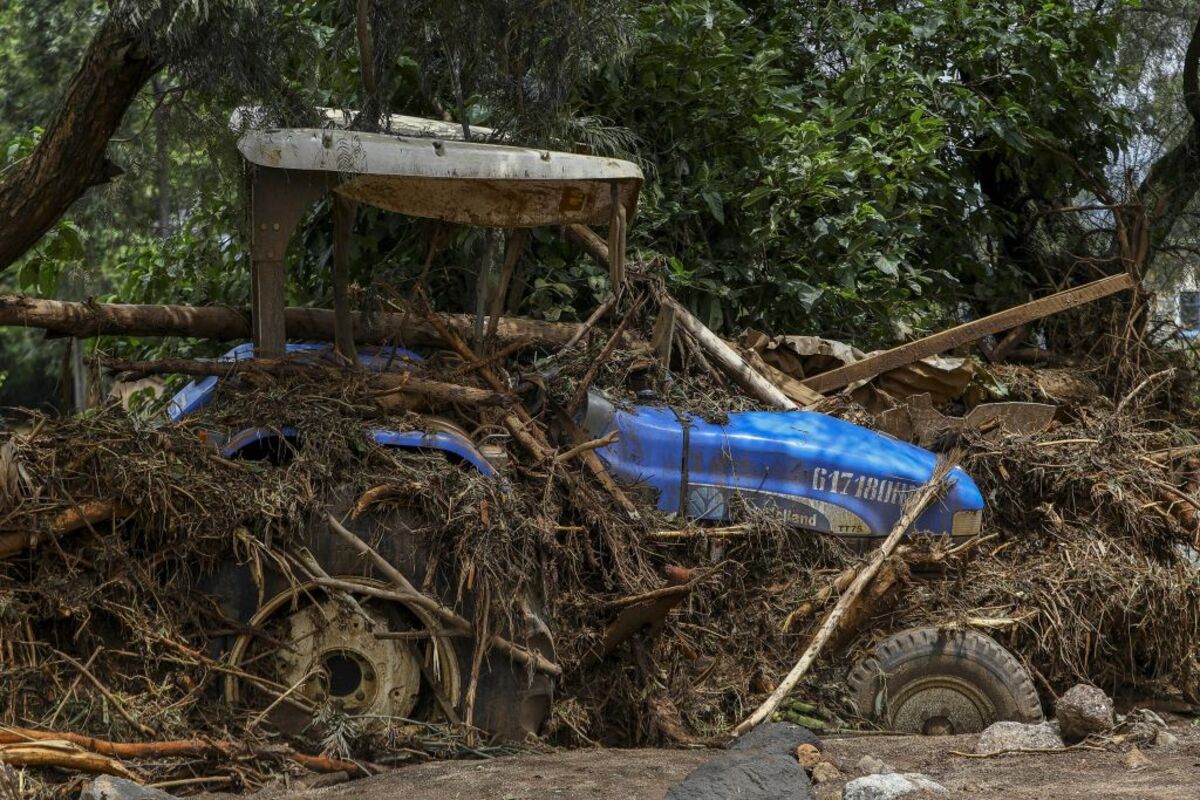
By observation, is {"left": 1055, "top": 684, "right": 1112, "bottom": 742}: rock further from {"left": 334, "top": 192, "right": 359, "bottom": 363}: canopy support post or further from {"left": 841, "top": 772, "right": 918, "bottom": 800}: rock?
{"left": 334, "top": 192, "right": 359, "bottom": 363}: canopy support post

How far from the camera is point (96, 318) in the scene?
6.62 meters

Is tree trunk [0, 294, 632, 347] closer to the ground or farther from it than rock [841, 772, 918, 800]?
farther from it

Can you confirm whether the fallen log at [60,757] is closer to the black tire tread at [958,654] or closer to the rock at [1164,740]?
the black tire tread at [958,654]

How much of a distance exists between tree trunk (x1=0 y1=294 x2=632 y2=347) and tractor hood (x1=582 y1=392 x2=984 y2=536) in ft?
2.30

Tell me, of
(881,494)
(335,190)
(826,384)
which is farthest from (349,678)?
(826,384)

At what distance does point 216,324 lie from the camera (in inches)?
279

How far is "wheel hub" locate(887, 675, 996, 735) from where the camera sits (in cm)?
634

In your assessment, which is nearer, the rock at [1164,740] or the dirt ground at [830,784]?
the dirt ground at [830,784]

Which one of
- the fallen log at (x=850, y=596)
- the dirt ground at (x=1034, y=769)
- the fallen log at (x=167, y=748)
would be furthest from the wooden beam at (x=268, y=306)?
the dirt ground at (x=1034, y=769)

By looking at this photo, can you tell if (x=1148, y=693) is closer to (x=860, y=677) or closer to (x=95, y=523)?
(x=860, y=677)

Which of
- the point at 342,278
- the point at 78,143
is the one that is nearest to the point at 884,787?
the point at 342,278

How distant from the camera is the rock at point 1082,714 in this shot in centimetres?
587

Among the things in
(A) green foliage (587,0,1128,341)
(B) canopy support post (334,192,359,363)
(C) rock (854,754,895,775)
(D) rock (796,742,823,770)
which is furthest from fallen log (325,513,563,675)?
(A) green foliage (587,0,1128,341)

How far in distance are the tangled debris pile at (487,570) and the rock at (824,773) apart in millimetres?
817
